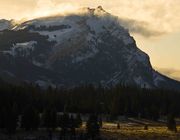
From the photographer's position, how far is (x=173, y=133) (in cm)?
18812

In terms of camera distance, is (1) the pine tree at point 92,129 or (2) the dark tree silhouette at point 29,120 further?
(2) the dark tree silhouette at point 29,120

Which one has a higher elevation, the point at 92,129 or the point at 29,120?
the point at 29,120

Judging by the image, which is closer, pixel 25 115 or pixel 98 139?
pixel 98 139

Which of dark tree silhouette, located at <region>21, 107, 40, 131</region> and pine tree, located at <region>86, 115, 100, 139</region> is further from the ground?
dark tree silhouette, located at <region>21, 107, 40, 131</region>

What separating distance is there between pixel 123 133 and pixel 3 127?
40.4 meters

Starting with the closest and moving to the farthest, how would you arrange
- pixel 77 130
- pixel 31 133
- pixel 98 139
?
pixel 98 139 < pixel 31 133 < pixel 77 130

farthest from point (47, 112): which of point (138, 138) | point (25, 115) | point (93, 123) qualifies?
point (138, 138)

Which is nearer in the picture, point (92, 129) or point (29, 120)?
point (92, 129)

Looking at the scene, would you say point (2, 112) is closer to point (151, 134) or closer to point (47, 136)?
point (47, 136)

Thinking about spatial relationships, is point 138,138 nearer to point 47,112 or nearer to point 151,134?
point 151,134

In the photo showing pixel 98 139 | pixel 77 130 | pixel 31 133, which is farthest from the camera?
pixel 77 130

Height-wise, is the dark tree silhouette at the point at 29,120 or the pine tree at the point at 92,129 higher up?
the dark tree silhouette at the point at 29,120

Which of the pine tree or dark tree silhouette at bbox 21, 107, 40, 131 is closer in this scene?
the pine tree

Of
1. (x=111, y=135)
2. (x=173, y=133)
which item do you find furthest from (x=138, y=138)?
(x=173, y=133)
